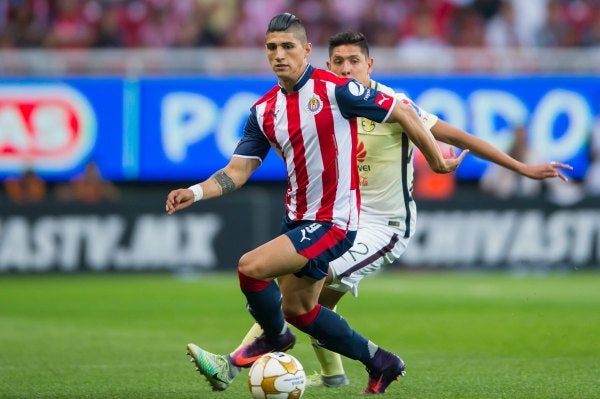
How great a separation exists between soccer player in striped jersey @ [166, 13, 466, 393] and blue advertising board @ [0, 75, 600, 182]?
38.9ft

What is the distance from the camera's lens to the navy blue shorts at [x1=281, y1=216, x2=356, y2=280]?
726 cm

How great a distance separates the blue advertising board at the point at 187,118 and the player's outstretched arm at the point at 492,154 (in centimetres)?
1102

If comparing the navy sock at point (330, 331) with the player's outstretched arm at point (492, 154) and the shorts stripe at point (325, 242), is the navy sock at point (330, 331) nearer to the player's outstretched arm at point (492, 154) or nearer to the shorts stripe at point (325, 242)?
the shorts stripe at point (325, 242)

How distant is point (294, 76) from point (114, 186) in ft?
40.6

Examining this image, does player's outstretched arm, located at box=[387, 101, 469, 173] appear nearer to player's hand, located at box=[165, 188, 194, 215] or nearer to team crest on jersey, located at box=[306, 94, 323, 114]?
team crest on jersey, located at box=[306, 94, 323, 114]

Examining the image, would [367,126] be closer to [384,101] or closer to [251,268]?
[384,101]

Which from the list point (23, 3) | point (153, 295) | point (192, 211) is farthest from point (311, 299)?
point (23, 3)

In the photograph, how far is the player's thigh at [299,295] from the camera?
745 centimetres

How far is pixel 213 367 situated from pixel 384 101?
1.94m

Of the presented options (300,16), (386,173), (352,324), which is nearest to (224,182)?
(386,173)

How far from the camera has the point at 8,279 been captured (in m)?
18.0

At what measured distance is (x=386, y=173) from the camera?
862 cm

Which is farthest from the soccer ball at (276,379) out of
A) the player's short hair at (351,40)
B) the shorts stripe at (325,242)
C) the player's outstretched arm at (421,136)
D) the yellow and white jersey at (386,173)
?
the player's short hair at (351,40)

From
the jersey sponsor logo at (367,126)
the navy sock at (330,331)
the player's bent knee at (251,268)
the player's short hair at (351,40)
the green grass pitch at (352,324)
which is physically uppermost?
the player's short hair at (351,40)
